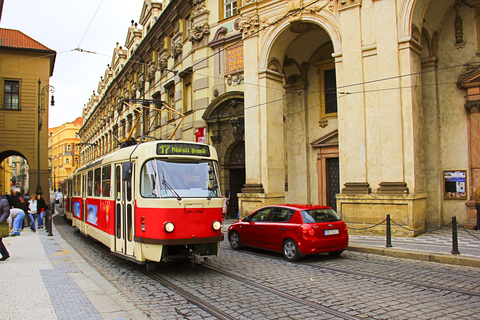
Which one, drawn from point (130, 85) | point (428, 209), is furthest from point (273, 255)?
point (130, 85)

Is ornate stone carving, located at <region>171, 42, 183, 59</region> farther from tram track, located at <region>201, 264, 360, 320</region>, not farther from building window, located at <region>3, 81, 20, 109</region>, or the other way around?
tram track, located at <region>201, 264, 360, 320</region>

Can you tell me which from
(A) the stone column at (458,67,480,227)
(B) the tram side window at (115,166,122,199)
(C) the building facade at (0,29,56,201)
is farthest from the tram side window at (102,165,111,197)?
(C) the building facade at (0,29,56,201)

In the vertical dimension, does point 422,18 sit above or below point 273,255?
above

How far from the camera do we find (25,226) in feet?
67.1

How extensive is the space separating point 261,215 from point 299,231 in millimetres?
1850

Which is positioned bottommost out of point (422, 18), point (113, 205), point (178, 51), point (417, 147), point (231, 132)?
point (113, 205)

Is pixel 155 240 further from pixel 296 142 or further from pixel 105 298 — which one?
pixel 296 142

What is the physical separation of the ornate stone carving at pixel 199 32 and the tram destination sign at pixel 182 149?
15.1m

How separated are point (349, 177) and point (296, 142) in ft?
18.0

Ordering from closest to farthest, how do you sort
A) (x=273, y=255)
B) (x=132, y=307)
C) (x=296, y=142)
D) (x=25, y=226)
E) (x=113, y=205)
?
(x=132, y=307)
(x=113, y=205)
(x=273, y=255)
(x=296, y=142)
(x=25, y=226)

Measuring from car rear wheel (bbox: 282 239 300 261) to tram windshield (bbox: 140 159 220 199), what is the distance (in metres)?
2.53

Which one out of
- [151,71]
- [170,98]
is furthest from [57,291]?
[151,71]

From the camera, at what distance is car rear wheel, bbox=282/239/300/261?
31.2 feet

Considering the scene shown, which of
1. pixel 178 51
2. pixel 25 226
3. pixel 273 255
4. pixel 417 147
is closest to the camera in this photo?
pixel 273 255
